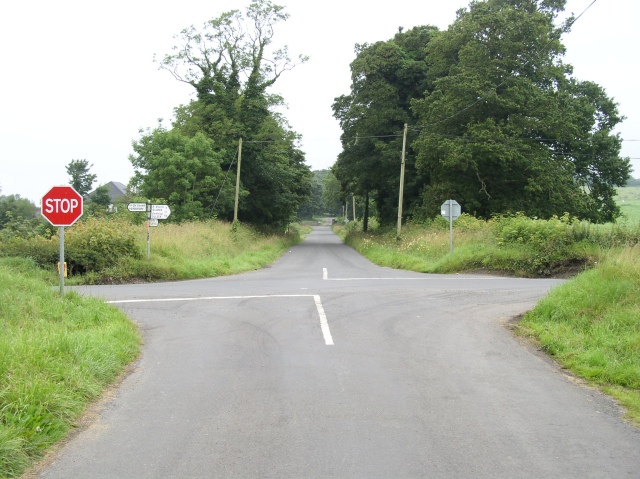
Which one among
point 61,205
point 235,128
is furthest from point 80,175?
point 61,205

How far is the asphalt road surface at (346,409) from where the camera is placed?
4.70 metres

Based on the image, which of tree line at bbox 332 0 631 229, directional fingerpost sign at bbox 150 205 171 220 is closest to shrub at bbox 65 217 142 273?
directional fingerpost sign at bbox 150 205 171 220

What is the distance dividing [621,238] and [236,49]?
3663 centimetres

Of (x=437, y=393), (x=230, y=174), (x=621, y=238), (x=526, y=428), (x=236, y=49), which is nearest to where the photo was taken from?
(x=526, y=428)

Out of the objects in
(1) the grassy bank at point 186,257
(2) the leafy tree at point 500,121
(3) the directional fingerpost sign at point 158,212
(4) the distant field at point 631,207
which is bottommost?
(1) the grassy bank at point 186,257

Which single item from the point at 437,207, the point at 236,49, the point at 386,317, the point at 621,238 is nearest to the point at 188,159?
the point at 236,49

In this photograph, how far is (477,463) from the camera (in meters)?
4.71

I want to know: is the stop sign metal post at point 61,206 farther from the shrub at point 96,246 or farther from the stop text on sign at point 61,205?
the shrub at point 96,246

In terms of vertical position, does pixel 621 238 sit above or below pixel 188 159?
below

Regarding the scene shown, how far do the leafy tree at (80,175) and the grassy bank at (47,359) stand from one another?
67.8 meters

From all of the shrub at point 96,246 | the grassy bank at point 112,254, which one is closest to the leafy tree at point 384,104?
the grassy bank at point 112,254

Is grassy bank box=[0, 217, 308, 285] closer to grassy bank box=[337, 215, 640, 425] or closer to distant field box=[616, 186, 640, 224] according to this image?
grassy bank box=[337, 215, 640, 425]

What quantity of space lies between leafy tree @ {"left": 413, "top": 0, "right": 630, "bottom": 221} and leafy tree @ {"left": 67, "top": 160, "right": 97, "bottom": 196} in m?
49.6

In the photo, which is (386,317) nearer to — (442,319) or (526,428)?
(442,319)
